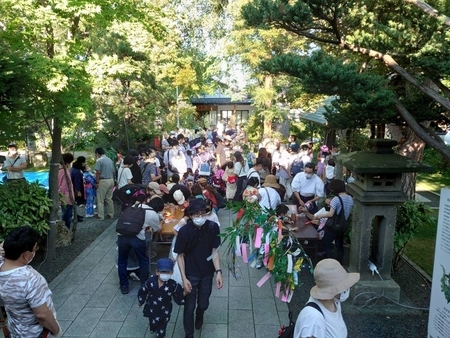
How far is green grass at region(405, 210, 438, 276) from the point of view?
7249mm

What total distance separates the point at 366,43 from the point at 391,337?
4.30 metres

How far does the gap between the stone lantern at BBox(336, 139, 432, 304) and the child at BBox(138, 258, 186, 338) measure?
2889 mm

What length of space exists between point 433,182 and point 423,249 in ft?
32.3

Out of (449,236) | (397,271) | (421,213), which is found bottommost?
(397,271)

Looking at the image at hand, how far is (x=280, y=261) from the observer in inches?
159

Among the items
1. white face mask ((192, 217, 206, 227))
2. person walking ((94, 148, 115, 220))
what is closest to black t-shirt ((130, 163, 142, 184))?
person walking ((94, 148, 115, 220))

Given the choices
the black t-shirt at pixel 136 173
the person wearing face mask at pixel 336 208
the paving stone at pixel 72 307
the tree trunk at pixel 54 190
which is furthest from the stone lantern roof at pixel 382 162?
the black t-shirt at pixel 136 173

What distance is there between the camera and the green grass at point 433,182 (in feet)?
49.2

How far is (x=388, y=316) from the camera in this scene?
5262 mm

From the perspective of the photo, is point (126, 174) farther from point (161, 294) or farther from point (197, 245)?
point (197, 245)

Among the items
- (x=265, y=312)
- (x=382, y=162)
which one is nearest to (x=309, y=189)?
(x=382, y=162)

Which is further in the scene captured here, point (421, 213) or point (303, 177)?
point (303, 177)

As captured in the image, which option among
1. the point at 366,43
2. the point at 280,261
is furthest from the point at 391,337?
the point at 366,43

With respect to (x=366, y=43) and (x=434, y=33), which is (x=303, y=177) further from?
(x=434, y=33)
